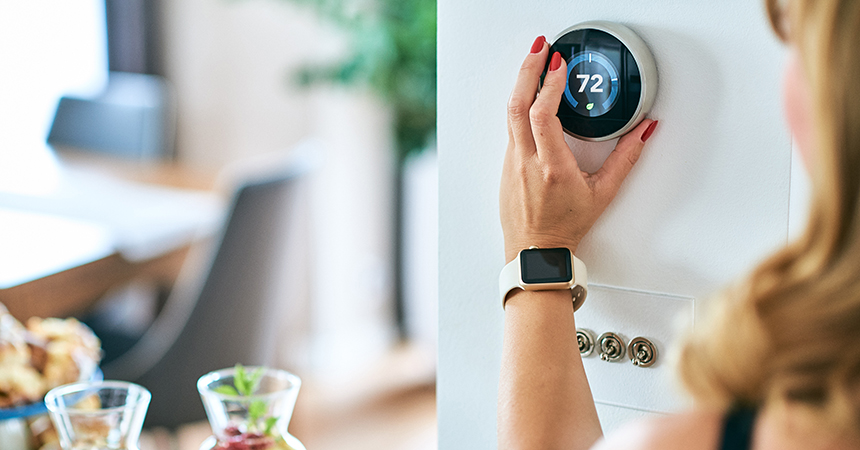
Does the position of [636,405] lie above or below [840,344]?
below

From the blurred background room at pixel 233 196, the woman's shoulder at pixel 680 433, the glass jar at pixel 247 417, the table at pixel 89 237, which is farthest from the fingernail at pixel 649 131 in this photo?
the table at pixel 89 237

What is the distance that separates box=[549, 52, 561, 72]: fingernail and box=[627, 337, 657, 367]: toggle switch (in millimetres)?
264

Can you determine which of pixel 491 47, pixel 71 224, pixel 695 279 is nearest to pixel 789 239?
pixel 695 279

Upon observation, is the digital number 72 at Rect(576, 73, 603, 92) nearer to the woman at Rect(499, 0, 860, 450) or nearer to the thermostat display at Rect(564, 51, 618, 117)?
the thermostat display at Rect(564, 51, 618, 117)

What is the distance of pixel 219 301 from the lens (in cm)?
176

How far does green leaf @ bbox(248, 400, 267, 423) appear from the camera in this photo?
83 cm

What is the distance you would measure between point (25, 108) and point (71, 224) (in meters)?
1.56

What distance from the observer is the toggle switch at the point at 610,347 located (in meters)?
0.78

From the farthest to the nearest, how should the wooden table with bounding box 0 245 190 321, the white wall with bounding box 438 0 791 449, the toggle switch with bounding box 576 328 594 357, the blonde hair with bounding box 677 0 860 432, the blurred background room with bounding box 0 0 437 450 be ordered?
1. the blurred background room with bounding box 0 0 437 450
2. the wooden table with bounding box 0 245 190 321
3. the toggle switch with bounding box 576 328 594 357
4. the white wall with bounding box 438 0 791 449
5. the blonde hair with bounding box 677 0 860 432

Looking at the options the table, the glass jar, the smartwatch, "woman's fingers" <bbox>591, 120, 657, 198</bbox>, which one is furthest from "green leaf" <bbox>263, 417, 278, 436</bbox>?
the table

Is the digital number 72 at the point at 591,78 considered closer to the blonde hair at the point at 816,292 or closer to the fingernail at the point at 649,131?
the fingernail at the point at 649,131

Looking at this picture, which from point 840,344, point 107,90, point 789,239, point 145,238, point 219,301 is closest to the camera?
point 840,344

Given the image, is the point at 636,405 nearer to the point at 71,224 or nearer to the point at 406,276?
the point at 71,224

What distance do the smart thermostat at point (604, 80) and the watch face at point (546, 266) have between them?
0.35 feet
